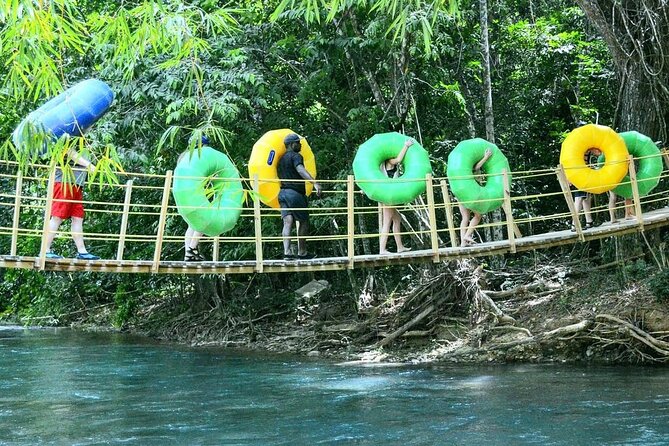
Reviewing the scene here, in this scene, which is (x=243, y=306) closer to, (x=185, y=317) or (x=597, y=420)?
(x=185, y=317)

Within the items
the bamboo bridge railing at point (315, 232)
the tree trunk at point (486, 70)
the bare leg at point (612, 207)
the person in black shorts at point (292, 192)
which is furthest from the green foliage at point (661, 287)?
the person in black shorts at point (292, 192)

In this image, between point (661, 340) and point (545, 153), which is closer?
point (661, 340)

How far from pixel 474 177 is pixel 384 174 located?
72 cm

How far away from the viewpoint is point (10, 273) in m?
14.3

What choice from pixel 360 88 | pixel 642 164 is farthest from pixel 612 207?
pixel 360 88

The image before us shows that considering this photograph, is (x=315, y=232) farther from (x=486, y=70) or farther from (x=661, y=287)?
→ (x=661, y=287)

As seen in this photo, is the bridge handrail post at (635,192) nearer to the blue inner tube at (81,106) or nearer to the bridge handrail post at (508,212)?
the bridge handrail post at (508,212)

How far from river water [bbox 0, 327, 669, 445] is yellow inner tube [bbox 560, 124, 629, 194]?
154 cm

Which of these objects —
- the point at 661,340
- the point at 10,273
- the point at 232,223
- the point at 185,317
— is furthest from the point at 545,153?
the point at 10,273

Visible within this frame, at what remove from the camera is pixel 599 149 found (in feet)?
24.8

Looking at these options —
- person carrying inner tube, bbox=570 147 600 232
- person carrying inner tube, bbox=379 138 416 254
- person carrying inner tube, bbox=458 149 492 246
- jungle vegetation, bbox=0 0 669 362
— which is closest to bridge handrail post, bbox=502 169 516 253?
person carrying inner tube, bbox=458 149 492 246

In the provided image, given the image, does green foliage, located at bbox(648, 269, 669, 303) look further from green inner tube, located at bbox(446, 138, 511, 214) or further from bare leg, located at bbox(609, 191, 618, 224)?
green inner tube, located at bbox(446, 138, 511, 214)

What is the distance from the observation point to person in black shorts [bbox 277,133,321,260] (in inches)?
279

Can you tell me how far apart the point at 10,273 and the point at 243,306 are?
5164 millimetres
